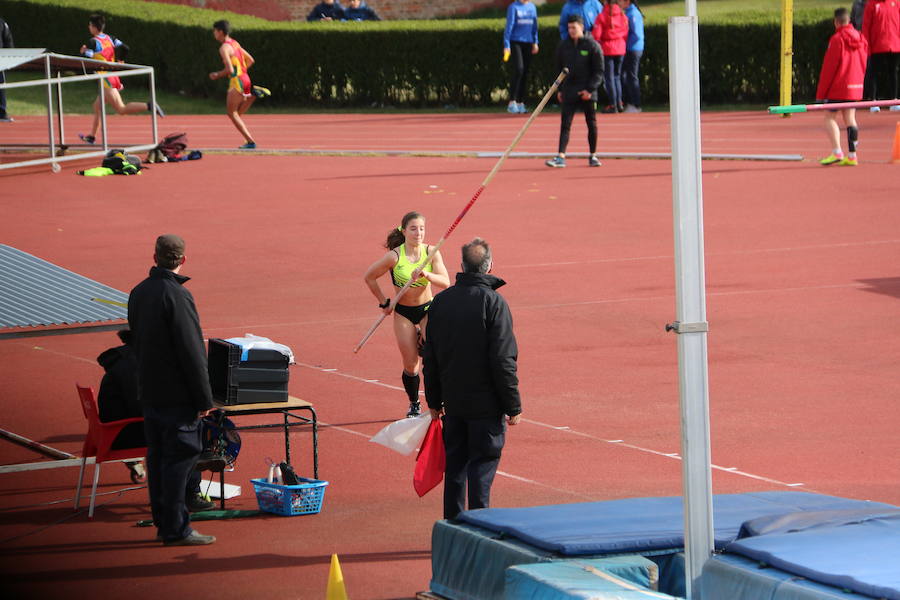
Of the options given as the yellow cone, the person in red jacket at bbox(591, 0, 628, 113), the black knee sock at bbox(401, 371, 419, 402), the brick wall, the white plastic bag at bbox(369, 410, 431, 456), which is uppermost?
the brick wall

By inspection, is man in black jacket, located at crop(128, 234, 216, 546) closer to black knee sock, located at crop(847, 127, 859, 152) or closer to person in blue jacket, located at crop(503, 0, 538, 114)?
black knee sock, located at crop(847, 127, 859, 152)

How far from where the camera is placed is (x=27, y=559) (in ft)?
27.9

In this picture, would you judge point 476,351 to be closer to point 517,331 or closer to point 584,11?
point 517,331

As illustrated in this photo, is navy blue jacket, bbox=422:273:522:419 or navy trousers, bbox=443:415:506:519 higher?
navy blue jacket, bbox=422:273:522:419

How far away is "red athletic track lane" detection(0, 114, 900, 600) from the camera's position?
8852mm

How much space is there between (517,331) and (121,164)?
40.3ft

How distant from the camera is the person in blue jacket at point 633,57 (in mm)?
31406

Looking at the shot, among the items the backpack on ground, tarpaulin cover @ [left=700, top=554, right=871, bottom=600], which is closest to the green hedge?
the backpack on ground

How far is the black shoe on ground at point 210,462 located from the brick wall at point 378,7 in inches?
1456

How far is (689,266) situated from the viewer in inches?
249

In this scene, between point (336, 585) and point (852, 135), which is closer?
point (336, 585)

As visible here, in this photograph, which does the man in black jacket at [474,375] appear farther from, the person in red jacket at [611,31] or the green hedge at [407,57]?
the green hedge at [407,57]

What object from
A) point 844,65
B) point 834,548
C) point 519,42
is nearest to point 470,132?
point 519,42

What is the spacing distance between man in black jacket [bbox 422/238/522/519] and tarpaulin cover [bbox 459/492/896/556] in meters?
0.63
